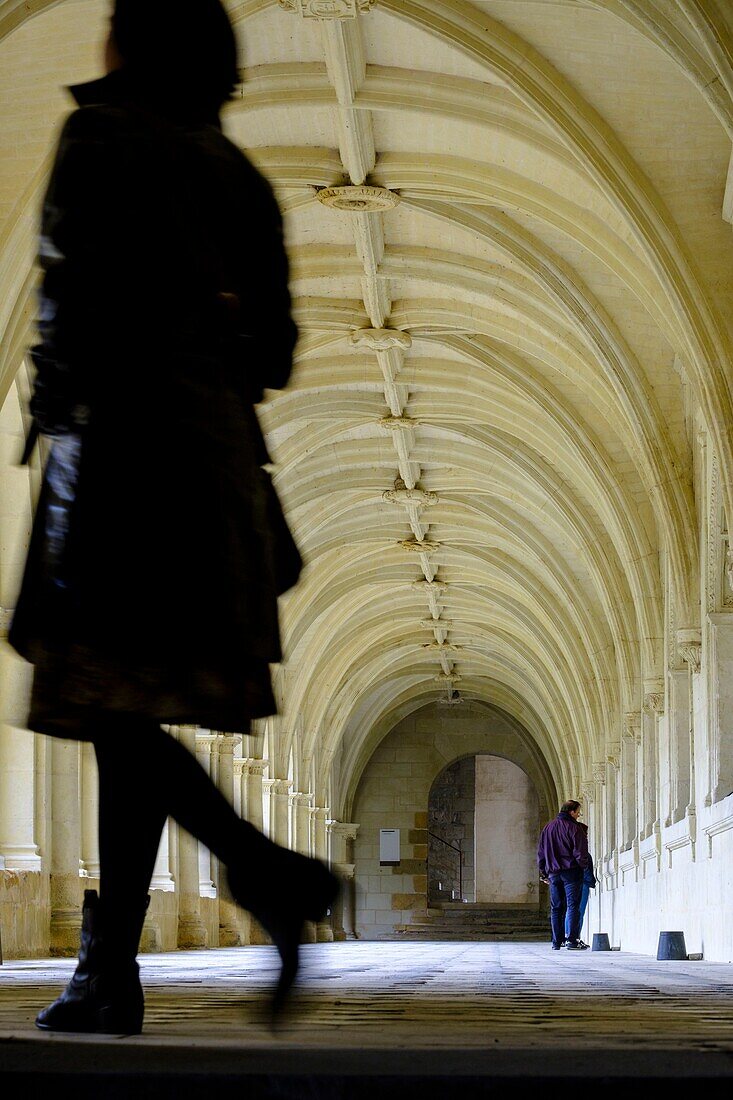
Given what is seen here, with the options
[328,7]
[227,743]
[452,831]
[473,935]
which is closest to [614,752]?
[227,743]

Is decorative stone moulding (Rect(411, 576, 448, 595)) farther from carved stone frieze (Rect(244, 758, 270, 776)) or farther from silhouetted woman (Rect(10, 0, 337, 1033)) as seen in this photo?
silhouetted woman (Rect(10, 0, 337, 1033))

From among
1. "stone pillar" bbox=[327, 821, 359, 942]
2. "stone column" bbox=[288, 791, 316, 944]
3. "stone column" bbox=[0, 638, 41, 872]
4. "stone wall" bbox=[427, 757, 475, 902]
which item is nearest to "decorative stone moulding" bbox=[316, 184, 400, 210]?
"stone column" bbox=[0, 638, 41, 872]

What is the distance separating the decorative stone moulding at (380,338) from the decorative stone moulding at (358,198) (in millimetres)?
3235

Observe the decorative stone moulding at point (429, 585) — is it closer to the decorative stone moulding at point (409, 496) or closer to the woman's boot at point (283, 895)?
the decorative stone moulding at point (409, 496)

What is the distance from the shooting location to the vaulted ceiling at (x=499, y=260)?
10938mm

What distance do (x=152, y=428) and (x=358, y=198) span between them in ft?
37.4

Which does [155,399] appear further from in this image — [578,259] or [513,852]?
[513,852]

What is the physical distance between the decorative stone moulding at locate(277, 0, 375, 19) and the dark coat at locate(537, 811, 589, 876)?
7.92 metres

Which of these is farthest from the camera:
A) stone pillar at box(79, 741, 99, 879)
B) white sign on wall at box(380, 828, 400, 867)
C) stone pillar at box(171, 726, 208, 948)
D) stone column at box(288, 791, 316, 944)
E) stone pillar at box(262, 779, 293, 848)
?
white sign on wall at box(380, 828, 400, 867)

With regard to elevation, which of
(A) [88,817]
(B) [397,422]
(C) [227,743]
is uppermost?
(B) [397,422]

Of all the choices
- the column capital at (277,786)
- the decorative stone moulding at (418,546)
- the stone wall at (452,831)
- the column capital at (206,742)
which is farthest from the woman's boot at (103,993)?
the stone wall at (452,831)

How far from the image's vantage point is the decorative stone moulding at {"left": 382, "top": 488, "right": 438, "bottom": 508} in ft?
75.8

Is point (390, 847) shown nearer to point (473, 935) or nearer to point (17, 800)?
point (473, 935)

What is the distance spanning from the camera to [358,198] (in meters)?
13.6
